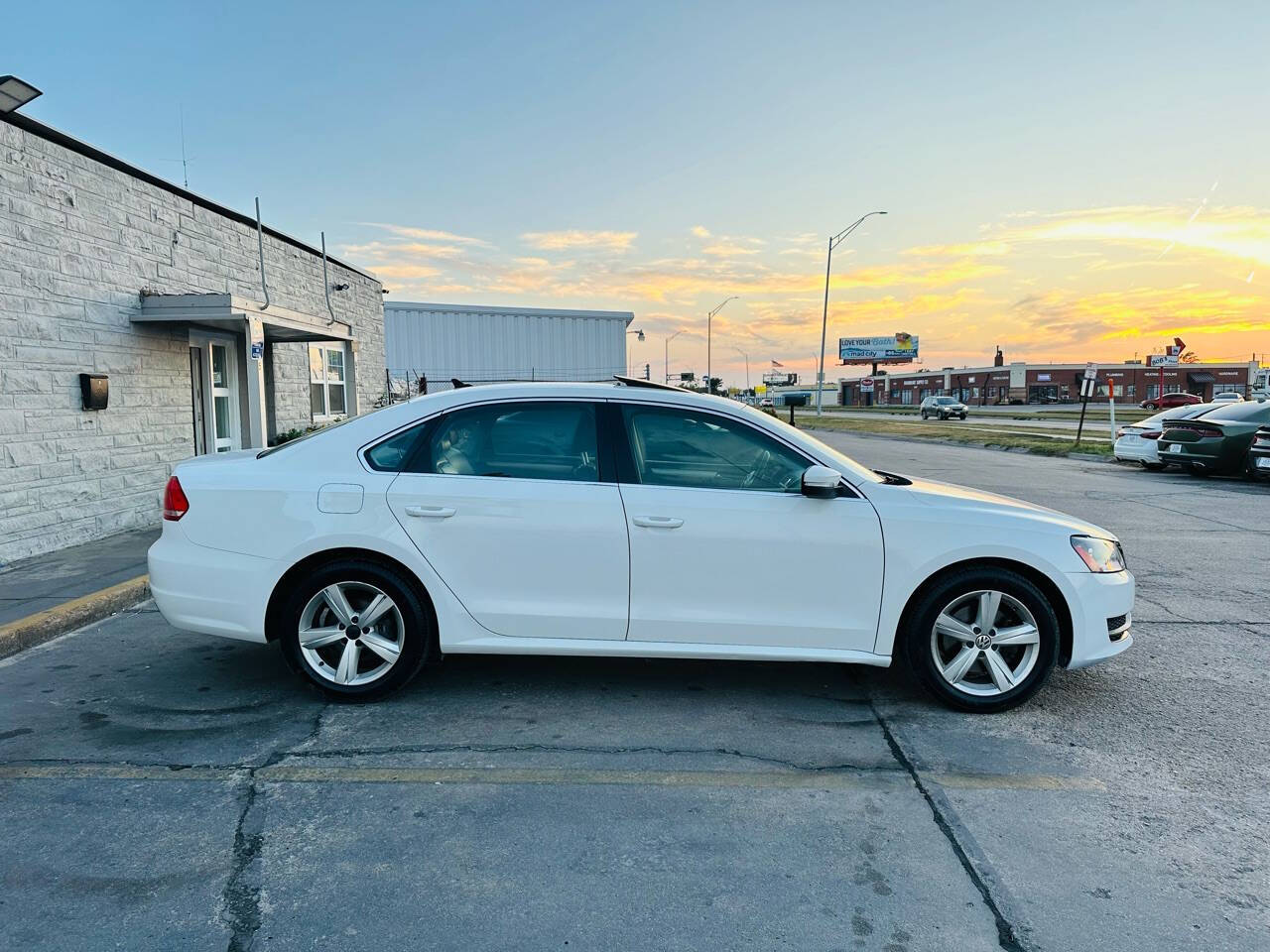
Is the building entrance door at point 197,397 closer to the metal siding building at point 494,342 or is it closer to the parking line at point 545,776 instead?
the parking line at point 545,776

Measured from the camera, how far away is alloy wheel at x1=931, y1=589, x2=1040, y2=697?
4.19 metres

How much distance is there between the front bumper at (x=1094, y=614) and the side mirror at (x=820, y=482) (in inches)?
51.3

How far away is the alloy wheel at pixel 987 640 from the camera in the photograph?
4.19 m

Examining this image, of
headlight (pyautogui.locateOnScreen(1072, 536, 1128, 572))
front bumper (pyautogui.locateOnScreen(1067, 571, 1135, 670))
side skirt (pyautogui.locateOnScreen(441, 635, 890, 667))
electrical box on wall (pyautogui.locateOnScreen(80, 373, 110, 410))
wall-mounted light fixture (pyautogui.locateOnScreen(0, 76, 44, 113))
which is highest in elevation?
wall-mounted light fixture (pyautogui.locateOnScreen(0, 76, 44, 113))

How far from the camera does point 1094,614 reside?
421 centimetres

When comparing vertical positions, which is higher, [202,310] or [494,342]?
[494,342]

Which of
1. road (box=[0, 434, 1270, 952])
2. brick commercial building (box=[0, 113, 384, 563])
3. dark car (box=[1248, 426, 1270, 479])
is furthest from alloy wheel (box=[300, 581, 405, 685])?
dark car (box=[1248, 426, 1270, 479])

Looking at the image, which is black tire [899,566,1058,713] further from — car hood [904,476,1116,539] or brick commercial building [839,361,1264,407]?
brick commercial building [839,361,1264,407]

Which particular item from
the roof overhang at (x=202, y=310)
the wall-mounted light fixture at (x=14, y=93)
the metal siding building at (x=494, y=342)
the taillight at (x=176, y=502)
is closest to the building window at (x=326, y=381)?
the roof overhang at (x=202, y=310)

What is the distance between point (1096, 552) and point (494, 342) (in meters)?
20.5

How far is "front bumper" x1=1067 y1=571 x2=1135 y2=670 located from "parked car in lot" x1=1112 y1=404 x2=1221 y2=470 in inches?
569

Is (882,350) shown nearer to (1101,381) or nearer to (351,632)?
(1101,381)

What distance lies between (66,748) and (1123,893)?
171 inches

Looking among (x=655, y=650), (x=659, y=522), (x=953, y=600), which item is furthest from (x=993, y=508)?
(x=655, y=650)
